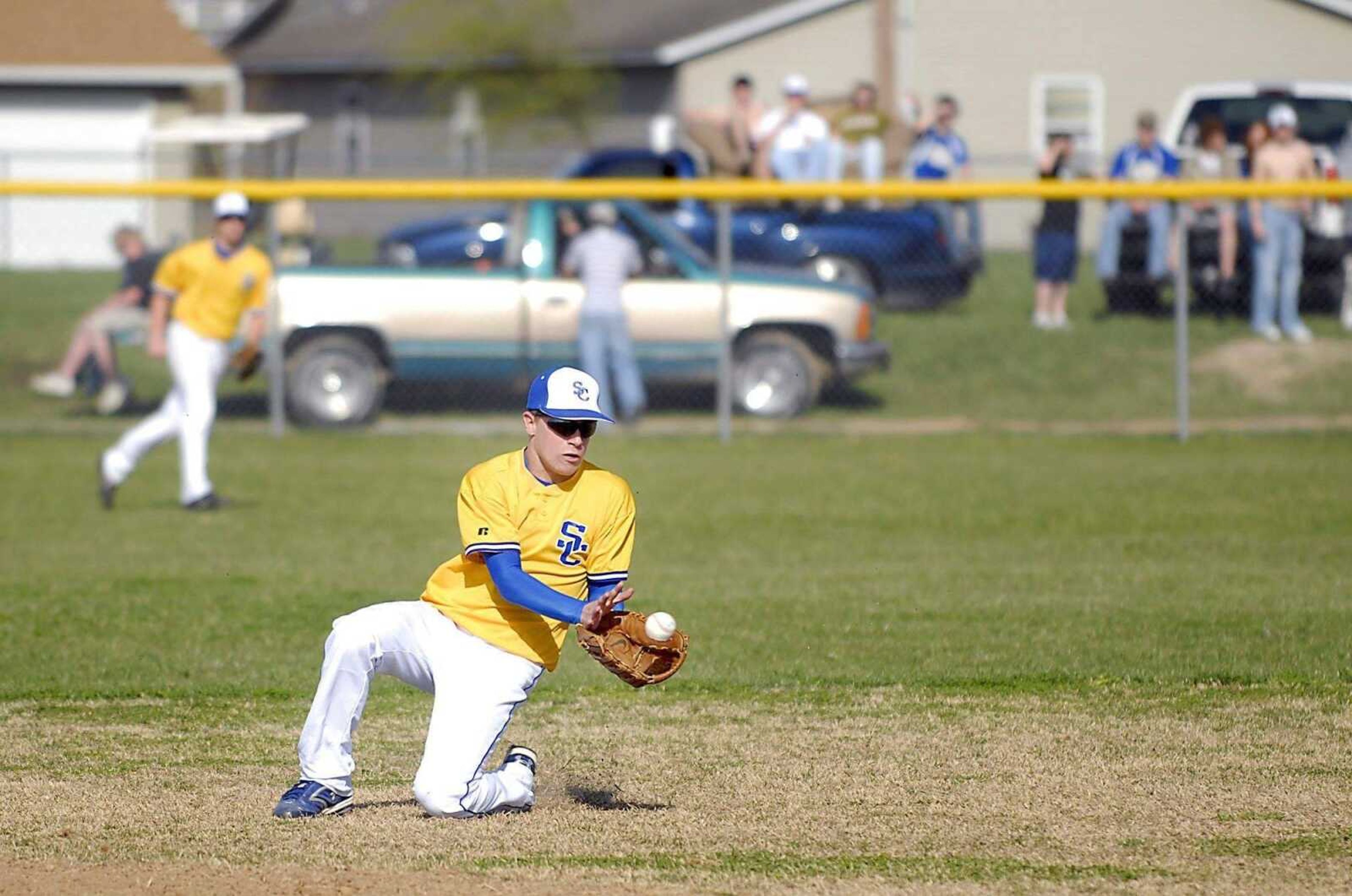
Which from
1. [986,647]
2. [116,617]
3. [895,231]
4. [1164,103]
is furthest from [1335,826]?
[1164,103]

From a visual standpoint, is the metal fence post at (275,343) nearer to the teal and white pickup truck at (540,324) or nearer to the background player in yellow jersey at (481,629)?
the teal and white pickup truck at (540,324)

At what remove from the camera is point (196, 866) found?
211 inches

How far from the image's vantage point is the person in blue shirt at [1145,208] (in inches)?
710

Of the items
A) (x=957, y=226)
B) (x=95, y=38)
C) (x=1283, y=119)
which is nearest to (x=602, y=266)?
(x=957, y=226)

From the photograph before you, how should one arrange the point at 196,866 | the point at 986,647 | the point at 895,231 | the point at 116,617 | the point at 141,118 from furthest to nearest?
the point at 141,118 → the point at 895,231 → the point at 116,617 → the point at 986,647 → the point at 196,866

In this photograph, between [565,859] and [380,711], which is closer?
Result: [565,859]

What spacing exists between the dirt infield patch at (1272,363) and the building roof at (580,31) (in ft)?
54.3

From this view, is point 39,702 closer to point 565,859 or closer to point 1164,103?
point 565,859

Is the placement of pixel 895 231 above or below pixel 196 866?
above

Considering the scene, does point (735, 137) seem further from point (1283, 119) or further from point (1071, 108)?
point (1071, 108)

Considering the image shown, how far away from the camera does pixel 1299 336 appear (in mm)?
17469

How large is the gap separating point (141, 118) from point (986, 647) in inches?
1190

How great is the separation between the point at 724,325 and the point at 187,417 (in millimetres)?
5170

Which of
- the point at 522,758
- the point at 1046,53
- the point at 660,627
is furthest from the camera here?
the point at 1046,53
